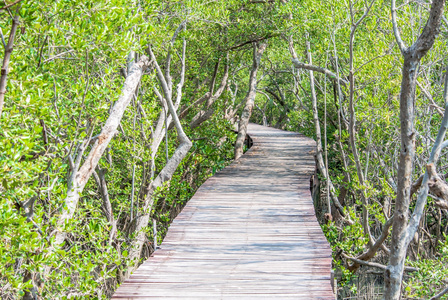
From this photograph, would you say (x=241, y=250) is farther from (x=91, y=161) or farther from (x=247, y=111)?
(x=247, y=111)

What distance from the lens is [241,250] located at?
4.05 metres

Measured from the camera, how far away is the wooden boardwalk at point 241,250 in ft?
10.7

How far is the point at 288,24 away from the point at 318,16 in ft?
3.41

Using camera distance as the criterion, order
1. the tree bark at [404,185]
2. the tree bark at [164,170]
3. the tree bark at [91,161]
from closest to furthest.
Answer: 1. the tree bark at [404,185]
2. the tree bark at [91,161]
3. the tree bark at [164,170]

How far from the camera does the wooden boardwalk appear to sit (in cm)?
326

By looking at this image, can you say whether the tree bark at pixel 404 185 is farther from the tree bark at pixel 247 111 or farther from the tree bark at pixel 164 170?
the tree bark at pixel 247 111

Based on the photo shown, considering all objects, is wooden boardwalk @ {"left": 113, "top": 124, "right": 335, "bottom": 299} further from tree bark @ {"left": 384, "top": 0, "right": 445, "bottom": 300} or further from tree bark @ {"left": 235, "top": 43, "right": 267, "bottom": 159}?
tree bark @ {"left": 235, "top": 43, "right": 267, "bottom": 159}

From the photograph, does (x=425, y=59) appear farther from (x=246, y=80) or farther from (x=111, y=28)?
(x=246, y=80)

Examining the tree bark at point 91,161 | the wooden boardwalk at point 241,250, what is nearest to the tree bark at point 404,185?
the wooden boardwalk at point 241,250

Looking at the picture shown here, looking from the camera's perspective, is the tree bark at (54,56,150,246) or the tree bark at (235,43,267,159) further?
the tree bark at (235,43,267,159)

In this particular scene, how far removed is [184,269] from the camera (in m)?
3.63

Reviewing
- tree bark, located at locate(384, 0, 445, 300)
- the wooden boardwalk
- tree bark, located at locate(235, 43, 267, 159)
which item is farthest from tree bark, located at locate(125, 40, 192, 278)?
tree bark, located at locate(235, 43, 267, 159)

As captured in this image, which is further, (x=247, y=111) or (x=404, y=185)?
(x=247, y=111)

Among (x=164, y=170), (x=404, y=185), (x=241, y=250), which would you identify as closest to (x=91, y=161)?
(x=241, y=250)
